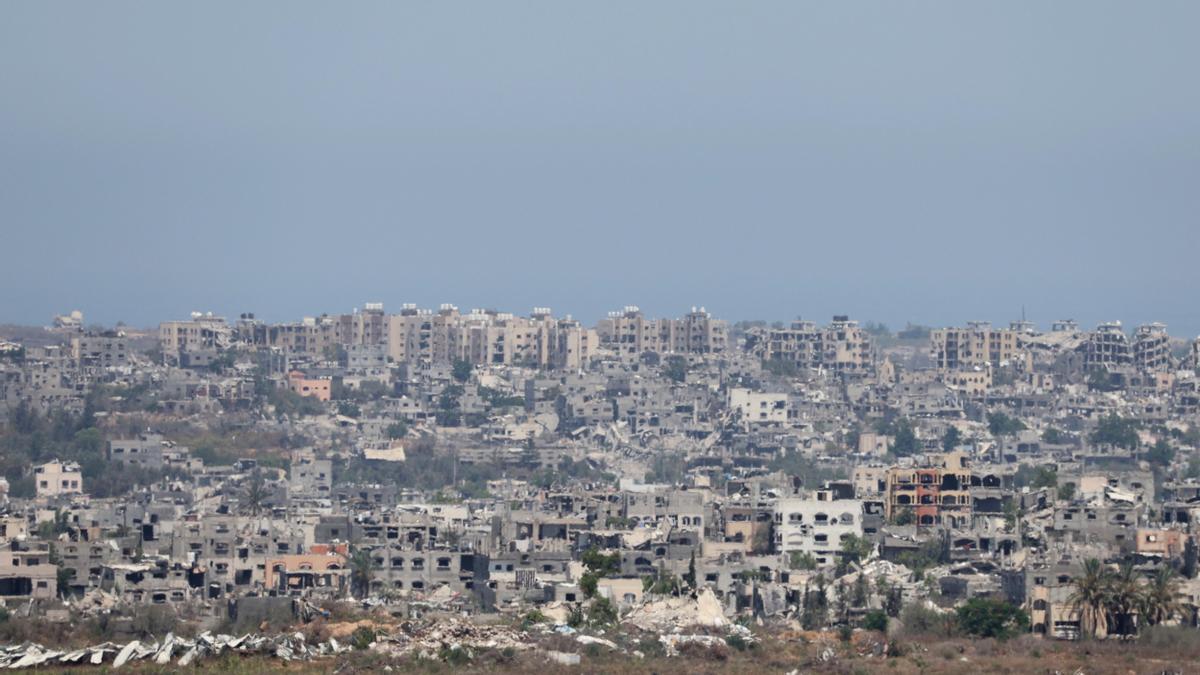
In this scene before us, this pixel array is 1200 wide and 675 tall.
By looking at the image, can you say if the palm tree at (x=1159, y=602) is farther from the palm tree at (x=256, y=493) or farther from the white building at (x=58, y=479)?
the white building at (x=58, y=479)

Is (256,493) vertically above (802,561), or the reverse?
(256,493)

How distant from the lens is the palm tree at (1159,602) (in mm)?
50188

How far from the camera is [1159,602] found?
→ 50.4 m

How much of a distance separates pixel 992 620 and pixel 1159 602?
2.36 metres

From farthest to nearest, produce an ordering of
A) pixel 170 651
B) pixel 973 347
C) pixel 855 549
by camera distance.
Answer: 1. pixel 973 347
2. pixel 855 549
3. pixel 170 651

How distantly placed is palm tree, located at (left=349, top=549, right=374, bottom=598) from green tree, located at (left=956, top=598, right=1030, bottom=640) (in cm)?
1090

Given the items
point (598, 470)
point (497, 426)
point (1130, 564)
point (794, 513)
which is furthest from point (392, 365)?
point (1130, 564)

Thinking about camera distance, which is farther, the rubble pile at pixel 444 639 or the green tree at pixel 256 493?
the green tree at pixel 256 493

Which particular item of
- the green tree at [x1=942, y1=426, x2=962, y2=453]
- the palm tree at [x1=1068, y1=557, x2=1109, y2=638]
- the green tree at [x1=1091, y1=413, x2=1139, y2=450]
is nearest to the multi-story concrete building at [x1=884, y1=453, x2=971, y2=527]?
the palm tree at [x1=1068, y1=557, x2=1109, y2=638]

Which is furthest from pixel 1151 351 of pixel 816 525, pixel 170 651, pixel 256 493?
pixel 170 651

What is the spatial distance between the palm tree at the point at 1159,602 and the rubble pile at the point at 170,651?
11285mm

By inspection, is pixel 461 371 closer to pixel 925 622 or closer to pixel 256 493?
pixel 256 493

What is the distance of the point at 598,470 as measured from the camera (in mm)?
95500

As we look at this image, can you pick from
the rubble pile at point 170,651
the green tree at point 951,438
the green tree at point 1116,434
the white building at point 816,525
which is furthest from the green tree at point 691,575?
the green tree at point 951,438
